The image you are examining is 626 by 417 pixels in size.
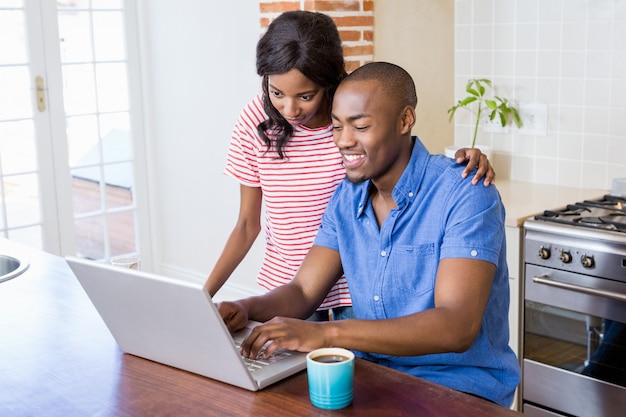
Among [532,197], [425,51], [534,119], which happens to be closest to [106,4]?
[425,51]

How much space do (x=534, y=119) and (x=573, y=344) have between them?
43.6 inches

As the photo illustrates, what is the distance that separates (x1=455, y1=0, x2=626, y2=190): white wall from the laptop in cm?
222

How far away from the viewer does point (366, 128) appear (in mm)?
1871

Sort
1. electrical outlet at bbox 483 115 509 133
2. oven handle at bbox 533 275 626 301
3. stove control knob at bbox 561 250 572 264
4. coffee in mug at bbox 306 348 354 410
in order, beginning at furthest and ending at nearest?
electrical outlet at bbox 483 115 509 133 < stove control knob at bbox 561 250 572 264 < oven handle at bbox 533 275 626 301 < coffee in mug at bbox 306 348 354 410

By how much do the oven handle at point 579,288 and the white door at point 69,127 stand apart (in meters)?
2.80

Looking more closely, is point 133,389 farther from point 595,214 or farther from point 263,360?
point 595,214


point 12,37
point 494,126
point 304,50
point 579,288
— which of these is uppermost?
point 12,37

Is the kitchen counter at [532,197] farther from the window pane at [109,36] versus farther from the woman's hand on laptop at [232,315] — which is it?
the window pane at [109,36]

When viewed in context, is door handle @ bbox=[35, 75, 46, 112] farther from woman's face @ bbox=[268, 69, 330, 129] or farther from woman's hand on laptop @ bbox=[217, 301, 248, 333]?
woman's hand on laptop @ bbox=[217, 301, 248, 333]

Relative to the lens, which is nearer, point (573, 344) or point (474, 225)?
point (474, 225)

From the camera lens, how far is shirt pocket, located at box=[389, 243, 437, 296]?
1870 mm

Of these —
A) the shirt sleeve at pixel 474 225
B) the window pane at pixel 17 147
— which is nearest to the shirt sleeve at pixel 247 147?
the shirt sleeve at pixel 474 225

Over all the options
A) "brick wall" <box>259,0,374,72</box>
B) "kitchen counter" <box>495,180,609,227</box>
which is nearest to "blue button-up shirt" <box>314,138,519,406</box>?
"kitchen counter" <box>495,180,609,227</box>

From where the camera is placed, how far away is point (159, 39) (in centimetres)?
484
